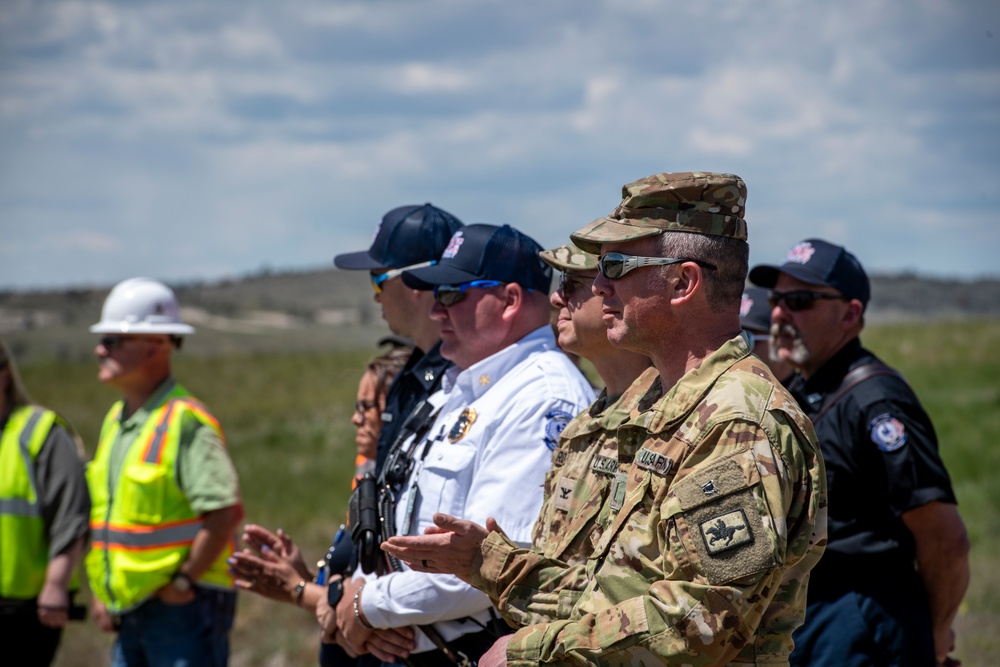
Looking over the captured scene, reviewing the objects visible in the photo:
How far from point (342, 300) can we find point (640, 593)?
226 feet

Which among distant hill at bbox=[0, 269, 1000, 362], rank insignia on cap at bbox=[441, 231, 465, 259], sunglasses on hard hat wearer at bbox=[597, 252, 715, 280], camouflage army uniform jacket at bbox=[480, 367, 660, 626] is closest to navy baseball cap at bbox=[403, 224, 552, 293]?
rank insignia on cap at bbox=[441, 231, 465, 259]

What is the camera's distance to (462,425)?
12.4 ft

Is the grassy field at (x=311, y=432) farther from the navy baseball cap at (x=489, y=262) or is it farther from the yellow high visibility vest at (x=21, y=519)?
the yellow high visibility vest at (x=21, y=519)

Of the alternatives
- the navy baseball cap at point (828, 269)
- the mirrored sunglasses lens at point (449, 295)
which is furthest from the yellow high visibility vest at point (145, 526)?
the navy baseball cap at point (828, 269)

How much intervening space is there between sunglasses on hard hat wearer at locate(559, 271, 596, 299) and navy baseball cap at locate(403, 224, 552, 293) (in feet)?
1.66

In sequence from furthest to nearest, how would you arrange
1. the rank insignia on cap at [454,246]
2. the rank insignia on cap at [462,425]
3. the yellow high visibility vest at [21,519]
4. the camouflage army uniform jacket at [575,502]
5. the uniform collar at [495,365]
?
the yellow high visibility vest at [21,519] → the rank insignia on cap at [454,246] → the uniform collar at [495,365] → the rank insignia on cap at [462,425] → the camouflage army uniform jacket at [575,502]

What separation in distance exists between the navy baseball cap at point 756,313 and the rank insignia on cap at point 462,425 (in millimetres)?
2336

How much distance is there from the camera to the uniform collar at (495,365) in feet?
12.9

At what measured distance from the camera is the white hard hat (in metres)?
5.75

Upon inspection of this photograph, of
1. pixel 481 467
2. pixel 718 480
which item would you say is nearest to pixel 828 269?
pixel 481 467

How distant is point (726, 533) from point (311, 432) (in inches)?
859

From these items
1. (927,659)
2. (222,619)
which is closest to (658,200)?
(927,659)

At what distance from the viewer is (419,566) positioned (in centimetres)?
302

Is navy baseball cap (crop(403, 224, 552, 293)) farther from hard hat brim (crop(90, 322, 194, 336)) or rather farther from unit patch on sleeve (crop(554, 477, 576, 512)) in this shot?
hard hat brim (crop(90, 322, 194, 336))
